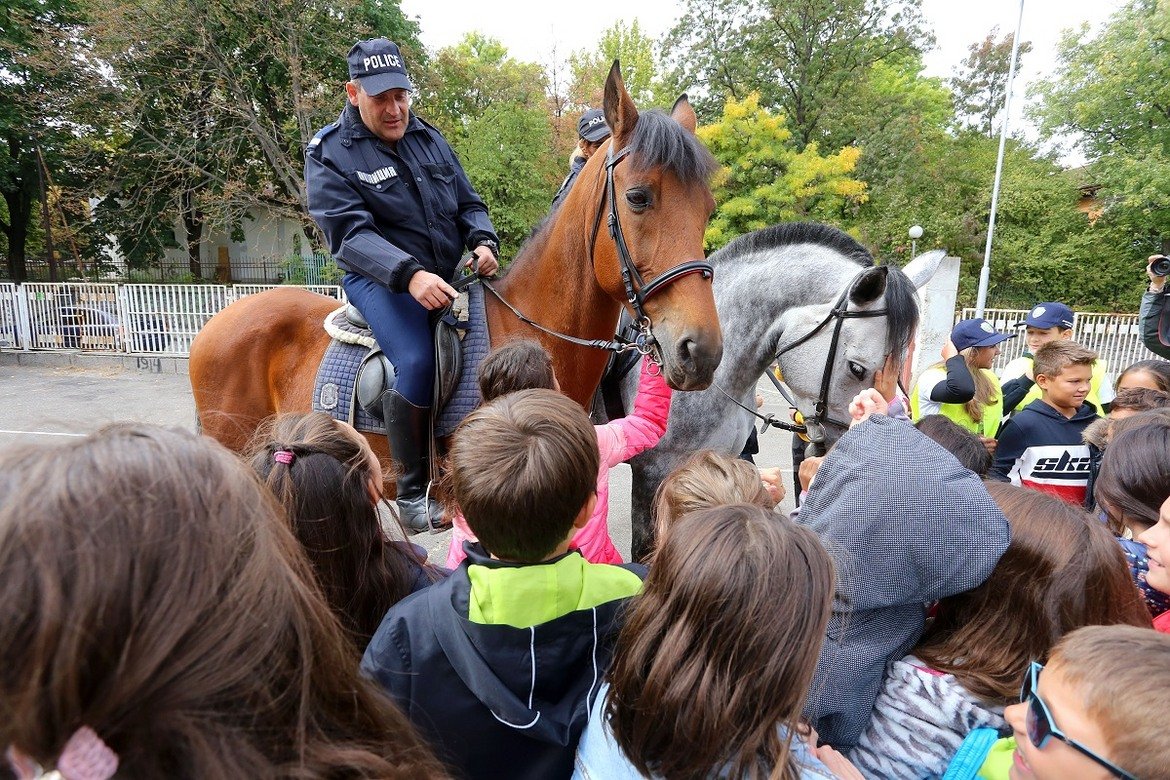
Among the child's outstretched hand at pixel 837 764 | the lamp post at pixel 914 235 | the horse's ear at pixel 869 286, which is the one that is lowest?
the child's outstretched hand at pixel 837 764

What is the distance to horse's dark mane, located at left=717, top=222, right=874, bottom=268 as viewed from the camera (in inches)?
124

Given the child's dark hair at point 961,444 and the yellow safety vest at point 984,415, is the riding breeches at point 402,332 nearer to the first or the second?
the child's dark hair at point 961,444

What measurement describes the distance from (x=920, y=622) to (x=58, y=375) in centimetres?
1579

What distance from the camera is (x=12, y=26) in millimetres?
15898

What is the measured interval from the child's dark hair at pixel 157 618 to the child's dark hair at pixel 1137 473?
7.30ft

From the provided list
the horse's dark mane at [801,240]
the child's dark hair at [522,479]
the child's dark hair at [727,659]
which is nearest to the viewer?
the child's dark hair at [727,659]

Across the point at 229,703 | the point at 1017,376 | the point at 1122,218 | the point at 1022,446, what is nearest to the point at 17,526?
the point at 229,703

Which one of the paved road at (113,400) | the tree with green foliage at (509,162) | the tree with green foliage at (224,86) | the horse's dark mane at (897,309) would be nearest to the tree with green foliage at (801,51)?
the tree with green foliage at (509,162)

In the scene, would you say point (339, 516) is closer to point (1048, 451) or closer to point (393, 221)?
point (393, 221)

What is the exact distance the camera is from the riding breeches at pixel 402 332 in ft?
8.96

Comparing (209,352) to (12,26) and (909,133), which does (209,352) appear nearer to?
(12,26)

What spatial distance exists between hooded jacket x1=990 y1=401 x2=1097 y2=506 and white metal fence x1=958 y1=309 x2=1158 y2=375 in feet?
34.6

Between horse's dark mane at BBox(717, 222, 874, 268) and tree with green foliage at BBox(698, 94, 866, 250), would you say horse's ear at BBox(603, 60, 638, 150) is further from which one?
tree with green foliage at BBox(698, 94, 866, 250)

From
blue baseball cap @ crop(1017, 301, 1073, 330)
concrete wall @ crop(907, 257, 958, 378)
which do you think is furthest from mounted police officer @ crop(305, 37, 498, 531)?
concrete wall @ crop(907, 257, 958, 378)
